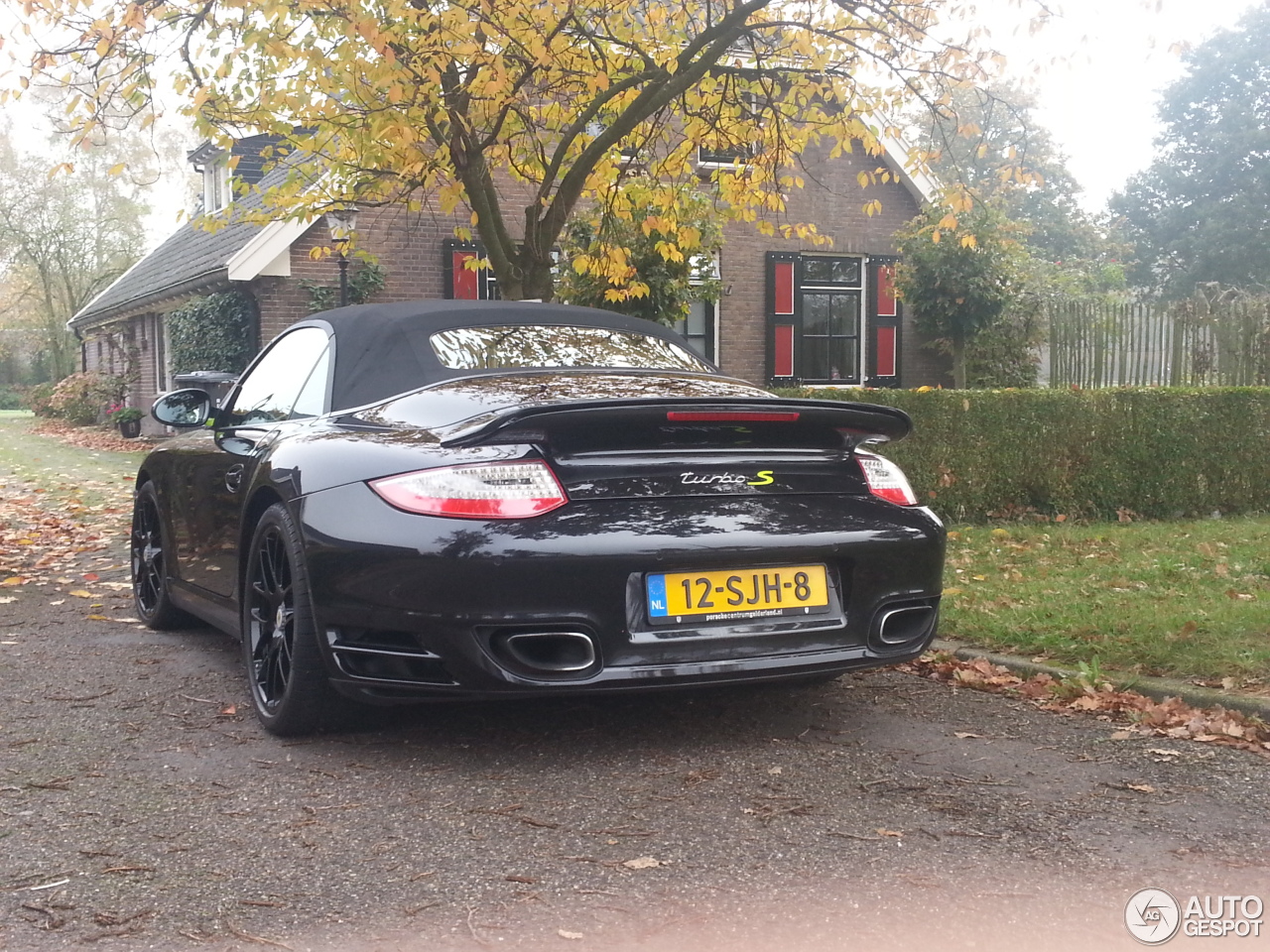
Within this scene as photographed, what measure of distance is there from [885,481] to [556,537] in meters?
1.18

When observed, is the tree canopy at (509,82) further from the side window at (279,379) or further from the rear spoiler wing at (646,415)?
the rear spoiler wing at (646,415)

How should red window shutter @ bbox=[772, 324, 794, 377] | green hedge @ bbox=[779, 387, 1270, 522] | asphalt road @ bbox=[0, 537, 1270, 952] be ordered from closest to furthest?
asphalt road @ bbox=[0, 537, 1270, 952], green hedge @ bbox=[779, 387, 1270, 522], red window shutter @ bbox=[772, 324, 794, 377]

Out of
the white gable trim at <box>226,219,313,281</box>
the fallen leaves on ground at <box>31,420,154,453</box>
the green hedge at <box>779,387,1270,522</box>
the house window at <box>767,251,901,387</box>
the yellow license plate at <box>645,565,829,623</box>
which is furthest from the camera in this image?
the fallen leaves on ground at <box>31,420,154,453</box>

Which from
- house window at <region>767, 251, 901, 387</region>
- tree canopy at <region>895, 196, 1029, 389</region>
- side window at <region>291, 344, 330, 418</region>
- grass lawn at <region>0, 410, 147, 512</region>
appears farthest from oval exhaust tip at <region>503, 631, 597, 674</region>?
house window at <region>767, 251, 901, 387</region>

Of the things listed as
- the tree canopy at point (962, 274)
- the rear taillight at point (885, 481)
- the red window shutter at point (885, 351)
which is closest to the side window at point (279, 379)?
the rear taillight at point (885, 481)

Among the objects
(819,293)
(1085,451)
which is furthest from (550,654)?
(819,293)

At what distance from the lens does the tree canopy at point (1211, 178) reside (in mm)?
44625

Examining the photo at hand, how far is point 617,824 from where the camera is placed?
3162 mm

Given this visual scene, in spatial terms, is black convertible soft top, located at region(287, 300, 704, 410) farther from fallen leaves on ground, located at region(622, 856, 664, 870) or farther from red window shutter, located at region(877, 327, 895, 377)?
red window shutter, located at region(877, 327, 895, 377)

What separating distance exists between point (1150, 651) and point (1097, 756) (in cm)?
135

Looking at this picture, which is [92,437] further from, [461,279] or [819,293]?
[819,293]

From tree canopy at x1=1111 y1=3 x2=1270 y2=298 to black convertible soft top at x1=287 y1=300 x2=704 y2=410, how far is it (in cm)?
4473

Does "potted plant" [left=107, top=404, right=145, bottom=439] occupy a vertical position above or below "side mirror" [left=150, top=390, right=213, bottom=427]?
below

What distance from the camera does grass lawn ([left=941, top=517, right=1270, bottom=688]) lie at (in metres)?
5.00
